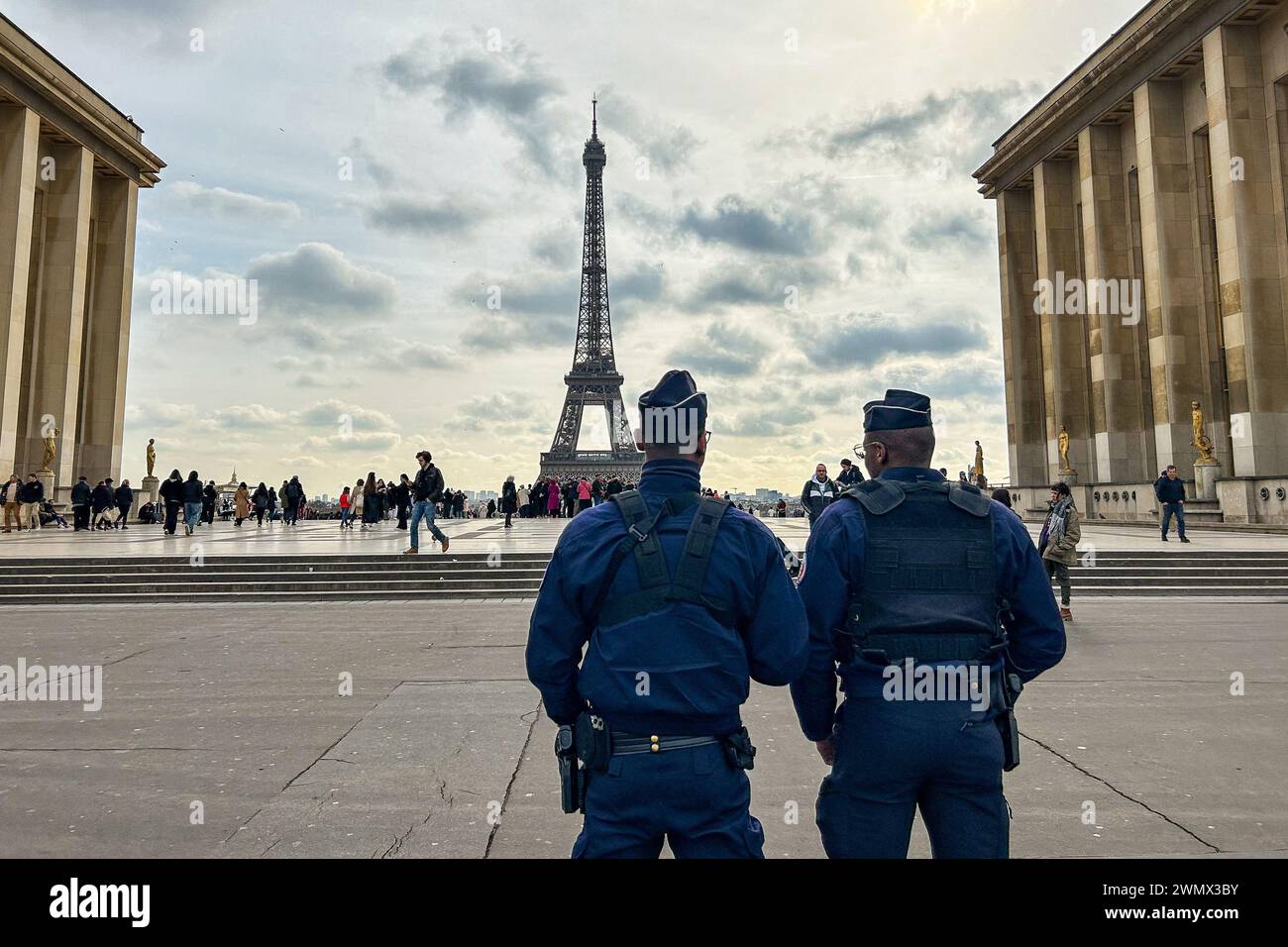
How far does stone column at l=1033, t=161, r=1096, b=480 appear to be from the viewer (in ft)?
129

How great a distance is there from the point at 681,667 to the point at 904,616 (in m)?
0.78

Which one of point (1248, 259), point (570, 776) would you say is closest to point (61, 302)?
point (570, 776)

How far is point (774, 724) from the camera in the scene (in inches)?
239

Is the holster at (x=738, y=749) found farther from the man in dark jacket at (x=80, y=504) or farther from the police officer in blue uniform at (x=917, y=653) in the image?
the man in dark jacket at (x=80, y=504)

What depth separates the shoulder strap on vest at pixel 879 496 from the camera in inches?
106

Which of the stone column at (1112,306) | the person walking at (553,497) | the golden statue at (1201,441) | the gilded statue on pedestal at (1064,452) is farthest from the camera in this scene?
the person walking at (553,497)

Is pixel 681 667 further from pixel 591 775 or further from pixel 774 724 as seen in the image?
pixel 774 724

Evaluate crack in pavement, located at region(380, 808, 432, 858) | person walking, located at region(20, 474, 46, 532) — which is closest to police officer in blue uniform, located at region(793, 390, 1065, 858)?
crack in pavement, located at region(380, 808, 432, 858)

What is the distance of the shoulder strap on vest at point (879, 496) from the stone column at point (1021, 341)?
1707 inches

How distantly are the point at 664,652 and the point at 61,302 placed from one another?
133 feet

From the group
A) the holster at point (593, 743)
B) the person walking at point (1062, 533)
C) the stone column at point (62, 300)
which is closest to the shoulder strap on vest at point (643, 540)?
the holster at point (593, 743)

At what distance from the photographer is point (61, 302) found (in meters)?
34.1

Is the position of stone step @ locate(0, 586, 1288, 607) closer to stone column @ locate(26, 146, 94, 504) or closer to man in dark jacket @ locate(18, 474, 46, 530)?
man in dark jacket @ locate(18, 474, 46, 530)

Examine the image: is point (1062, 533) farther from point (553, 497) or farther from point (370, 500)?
point (553, 497)
